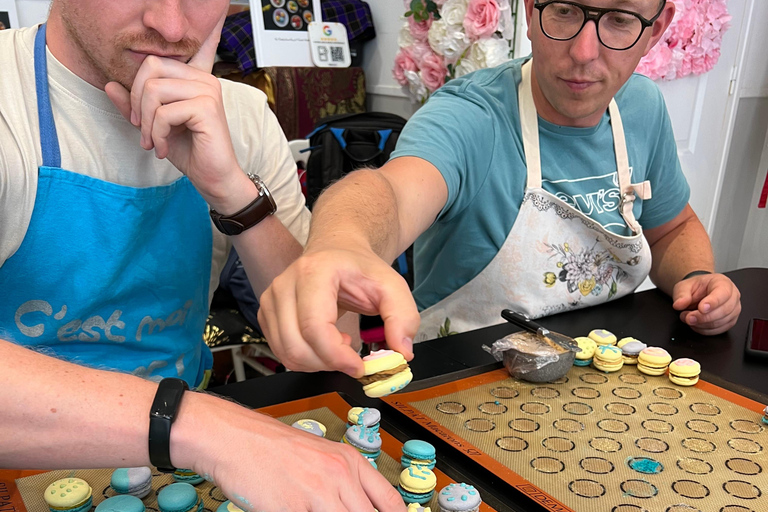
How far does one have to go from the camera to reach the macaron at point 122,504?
27.7 inches

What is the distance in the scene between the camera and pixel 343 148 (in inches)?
98.3

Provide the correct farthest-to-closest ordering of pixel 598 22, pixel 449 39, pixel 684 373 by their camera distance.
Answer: pixel 449 39
pixel 598 22
pixel 684 373

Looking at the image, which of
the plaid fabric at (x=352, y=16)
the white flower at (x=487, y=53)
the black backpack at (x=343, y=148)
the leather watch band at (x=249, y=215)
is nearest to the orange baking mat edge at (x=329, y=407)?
the leather watch band at (x=249, y=215)

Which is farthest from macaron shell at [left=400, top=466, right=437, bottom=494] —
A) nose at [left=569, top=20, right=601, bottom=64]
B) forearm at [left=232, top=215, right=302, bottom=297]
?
nose at [left=569, top=20, right=601, bottom=64]

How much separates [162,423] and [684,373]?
2.71 ft

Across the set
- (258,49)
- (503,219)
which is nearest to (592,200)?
(503,219)

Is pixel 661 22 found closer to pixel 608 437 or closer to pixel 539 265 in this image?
pixel 539 265

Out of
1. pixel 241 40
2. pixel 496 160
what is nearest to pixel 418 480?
pixel 496 160

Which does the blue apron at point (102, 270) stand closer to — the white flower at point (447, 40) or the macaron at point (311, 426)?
the macaron at point (311, 426)

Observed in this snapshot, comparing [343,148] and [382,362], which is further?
[343,148]

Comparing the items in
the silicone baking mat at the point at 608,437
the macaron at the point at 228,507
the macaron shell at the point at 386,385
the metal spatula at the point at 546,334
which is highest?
the macaron shell at the point at 386,385

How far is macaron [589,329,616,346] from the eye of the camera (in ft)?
3.83

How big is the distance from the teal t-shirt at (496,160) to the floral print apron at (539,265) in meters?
0.03

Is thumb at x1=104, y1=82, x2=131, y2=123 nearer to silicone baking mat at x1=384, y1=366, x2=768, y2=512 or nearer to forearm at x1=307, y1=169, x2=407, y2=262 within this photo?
forearm at x1=307, y1=169, x2=407, y2=262
